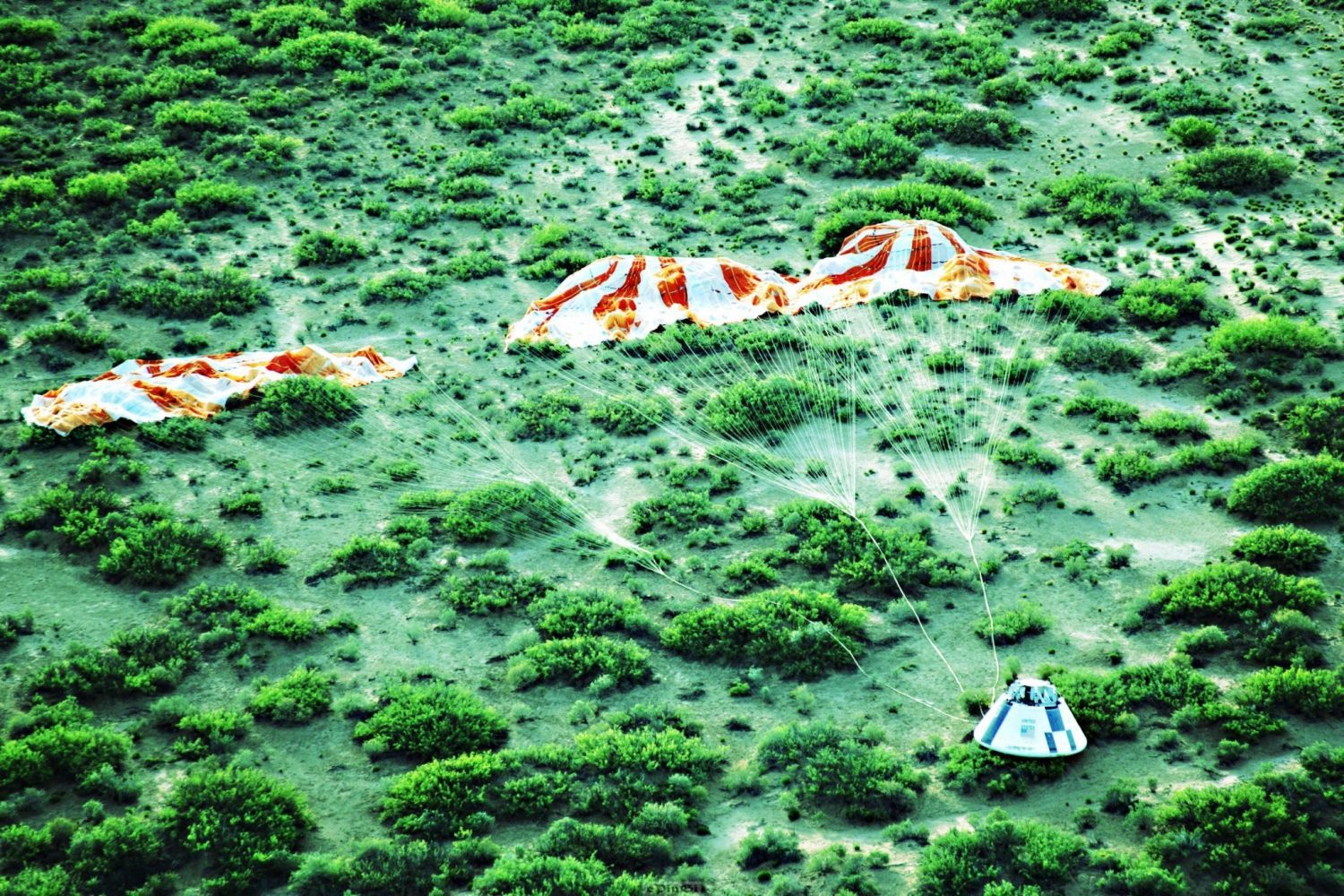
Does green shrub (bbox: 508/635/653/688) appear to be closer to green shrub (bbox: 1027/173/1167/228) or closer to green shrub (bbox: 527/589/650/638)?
green shrub (bbox: 527/589/650/638)

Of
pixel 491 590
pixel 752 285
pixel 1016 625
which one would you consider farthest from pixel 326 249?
pixel 1016 625

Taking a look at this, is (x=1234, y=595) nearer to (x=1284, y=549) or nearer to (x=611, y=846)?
(x=1284, y=549)

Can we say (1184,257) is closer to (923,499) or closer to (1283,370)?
(1283,370)

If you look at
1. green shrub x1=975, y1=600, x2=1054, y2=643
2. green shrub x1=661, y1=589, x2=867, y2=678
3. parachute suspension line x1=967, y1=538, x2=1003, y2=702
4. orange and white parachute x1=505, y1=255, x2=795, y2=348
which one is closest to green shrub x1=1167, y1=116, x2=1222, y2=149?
orange and white parachute x1=505, y1=255, x2=795, y2=348

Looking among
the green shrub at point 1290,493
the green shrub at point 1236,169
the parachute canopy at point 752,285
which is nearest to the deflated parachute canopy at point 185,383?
the parachute canopy at point 752,285

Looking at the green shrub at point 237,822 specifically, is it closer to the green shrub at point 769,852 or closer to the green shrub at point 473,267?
the green shrub at point 769,852

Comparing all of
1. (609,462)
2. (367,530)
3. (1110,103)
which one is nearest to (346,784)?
(367,530)
